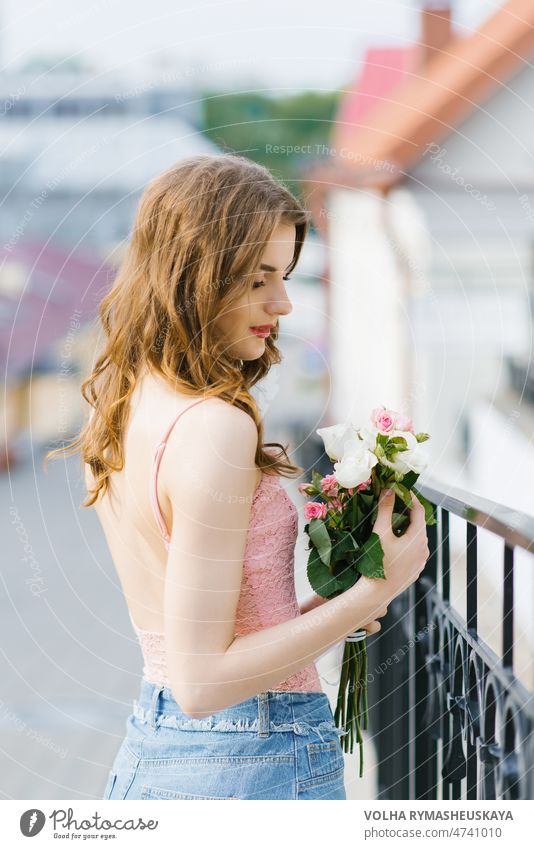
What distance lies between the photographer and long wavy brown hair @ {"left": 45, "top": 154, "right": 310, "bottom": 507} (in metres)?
1.21

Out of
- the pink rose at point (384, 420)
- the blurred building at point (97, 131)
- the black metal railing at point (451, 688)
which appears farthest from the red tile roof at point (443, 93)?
the pink rose at point (384, 420)

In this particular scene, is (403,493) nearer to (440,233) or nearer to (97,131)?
(97,131)

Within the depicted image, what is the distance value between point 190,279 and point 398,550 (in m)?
0.46

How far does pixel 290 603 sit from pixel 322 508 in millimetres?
146

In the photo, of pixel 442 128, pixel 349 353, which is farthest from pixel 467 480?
pixel 442 128

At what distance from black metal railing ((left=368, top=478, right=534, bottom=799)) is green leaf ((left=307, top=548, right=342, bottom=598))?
0.22 m

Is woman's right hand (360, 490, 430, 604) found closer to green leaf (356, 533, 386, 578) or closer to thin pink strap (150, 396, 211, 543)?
green leaf (356, 533, 386, 578)

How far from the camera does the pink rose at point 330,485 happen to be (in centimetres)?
133

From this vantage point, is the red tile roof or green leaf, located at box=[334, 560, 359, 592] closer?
green leaf, located at box=[334, 560, 359, 592]

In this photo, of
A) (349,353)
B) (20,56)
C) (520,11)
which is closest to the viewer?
(20,56)

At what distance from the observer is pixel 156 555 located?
120cm

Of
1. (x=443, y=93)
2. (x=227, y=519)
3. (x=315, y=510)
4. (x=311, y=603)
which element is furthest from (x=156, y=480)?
(x=443, y=93)

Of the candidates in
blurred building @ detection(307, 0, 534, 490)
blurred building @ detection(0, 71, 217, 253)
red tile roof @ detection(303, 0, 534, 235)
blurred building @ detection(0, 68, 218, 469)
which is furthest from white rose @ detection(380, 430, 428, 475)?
red tile roof @ detection(303, 0, 534, 235)
